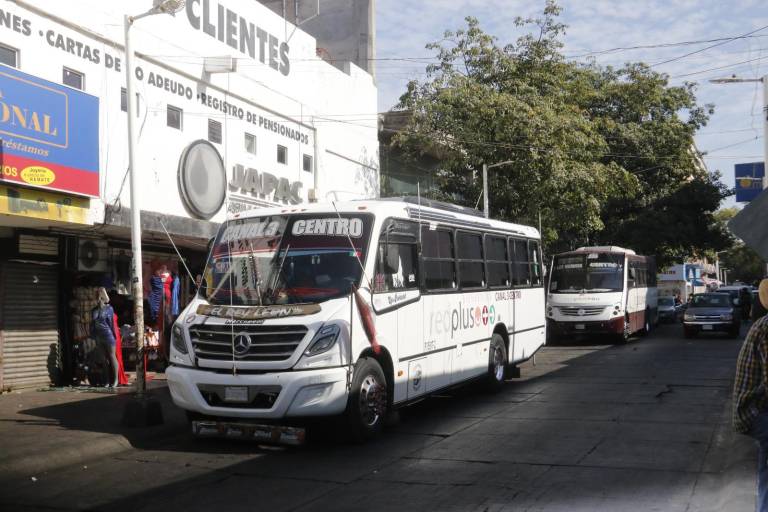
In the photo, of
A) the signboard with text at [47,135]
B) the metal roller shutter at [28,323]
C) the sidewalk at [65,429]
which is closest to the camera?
the sidewalk at [65,429]

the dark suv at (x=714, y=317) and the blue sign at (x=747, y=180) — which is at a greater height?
the blue sign at (x=747, y=180)

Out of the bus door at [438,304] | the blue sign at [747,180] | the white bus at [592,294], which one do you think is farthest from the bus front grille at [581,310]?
the bus door at [438,304]

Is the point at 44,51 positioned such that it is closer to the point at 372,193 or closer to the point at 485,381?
the point at 485,381

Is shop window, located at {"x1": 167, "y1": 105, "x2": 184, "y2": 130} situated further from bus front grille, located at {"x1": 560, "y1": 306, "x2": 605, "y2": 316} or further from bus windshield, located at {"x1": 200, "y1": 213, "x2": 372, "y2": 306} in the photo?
bus front grille, located at {"x1": 560, "y1": 306, "x2": 605, "y2": 316}

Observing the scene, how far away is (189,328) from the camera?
9156 millimetres

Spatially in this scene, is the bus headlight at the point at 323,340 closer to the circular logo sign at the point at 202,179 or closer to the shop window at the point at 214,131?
the circular logo sign at the point at 202,179

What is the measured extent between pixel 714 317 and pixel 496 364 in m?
16.3

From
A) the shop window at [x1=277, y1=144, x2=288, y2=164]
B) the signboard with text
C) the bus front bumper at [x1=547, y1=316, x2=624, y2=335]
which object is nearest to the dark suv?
the bus front bumper at [x1=547, y1=316, x2=624, y2=335]

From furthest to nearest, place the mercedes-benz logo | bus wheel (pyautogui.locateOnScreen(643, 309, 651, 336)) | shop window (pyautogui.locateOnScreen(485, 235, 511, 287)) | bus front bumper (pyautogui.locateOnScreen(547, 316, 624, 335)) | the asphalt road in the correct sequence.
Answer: bus wheel (pyautogui.locateOnScreen(643, 309, 651, 336)) < bus front bumper (pyautogui.locateOnScreen(547, 316, 624, 335)) < shop window (pyautogui.locateOnScreen(485, 235, 511, 287)) < the mercedes-benz logo < the asphalt road

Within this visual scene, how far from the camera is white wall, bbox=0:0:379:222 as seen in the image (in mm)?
13562

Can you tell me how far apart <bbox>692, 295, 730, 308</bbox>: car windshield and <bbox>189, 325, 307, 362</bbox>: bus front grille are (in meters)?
22.7

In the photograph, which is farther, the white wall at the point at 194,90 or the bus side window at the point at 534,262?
the bus side window at the point at 534,262

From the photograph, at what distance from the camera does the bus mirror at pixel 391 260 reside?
982 centimetres

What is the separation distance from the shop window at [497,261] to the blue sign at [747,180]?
43.6 feet
